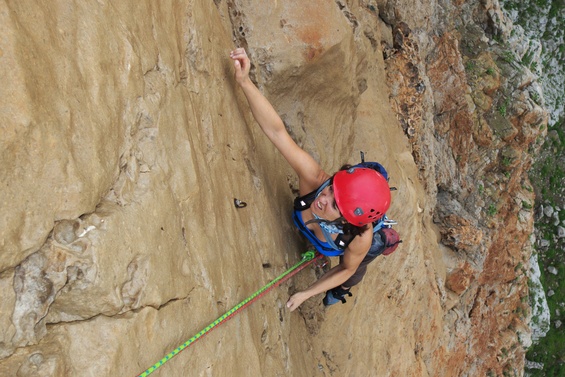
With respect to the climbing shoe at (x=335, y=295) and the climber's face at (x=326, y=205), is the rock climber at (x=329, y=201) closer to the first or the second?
Result: the climber's face at (x=326, y=205)

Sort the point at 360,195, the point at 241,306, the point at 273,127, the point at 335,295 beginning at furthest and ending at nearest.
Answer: the point at 335,295 → the point at 273,127 → the point at 360,195 → the point at 241,306

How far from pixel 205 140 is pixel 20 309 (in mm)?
1838

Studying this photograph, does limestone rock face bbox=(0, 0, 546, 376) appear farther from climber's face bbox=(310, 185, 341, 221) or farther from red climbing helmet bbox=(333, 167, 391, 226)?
red climbing helmet bbox=(333, 167, 391, 226)

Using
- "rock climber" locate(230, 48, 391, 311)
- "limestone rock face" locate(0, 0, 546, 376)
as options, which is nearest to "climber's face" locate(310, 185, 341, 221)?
"rock climber" locate(230, 48, 391, 311)

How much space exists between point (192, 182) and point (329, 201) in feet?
4.31

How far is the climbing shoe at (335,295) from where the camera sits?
5160 millimetres

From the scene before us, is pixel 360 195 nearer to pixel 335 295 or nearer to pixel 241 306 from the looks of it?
pixel 241 306

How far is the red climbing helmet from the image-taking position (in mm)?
3832

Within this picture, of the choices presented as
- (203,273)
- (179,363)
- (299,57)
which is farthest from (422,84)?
(179,363)

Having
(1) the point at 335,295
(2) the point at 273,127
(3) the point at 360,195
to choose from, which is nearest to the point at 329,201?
(3) the point at 360,195

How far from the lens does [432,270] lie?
812cm

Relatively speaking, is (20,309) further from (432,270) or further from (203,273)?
(432,270)

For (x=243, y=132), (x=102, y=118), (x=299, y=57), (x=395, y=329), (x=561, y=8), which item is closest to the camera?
(x=102, y=118)

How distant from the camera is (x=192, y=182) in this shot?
319 centimetres
